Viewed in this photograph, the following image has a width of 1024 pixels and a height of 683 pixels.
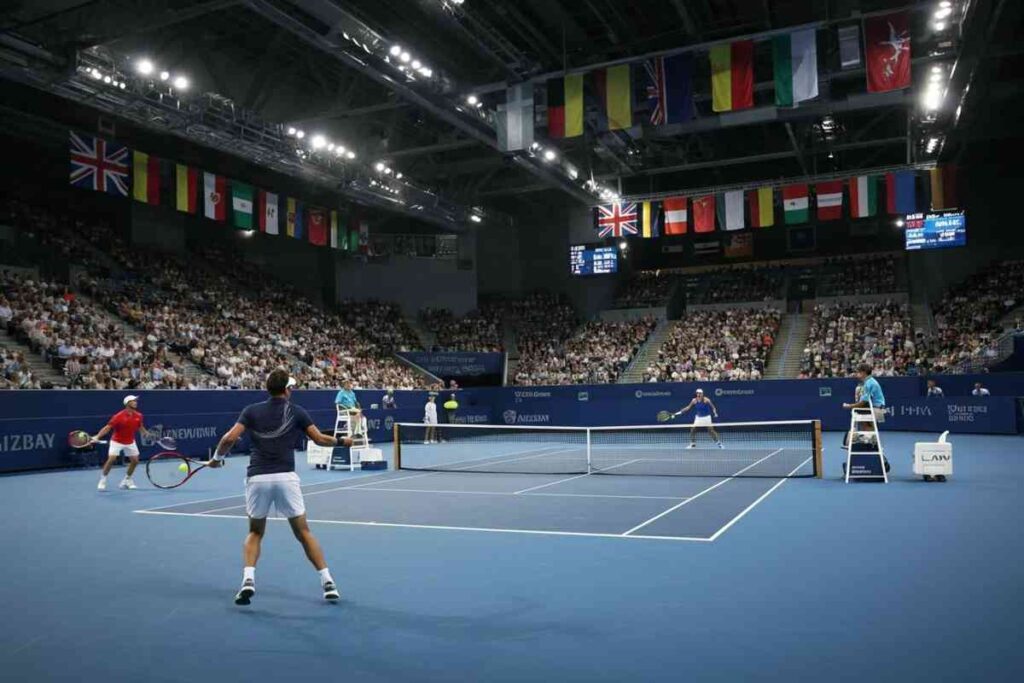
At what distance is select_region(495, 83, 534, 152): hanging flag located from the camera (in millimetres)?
24703

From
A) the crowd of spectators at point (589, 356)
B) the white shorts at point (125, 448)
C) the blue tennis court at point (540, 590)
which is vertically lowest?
the blue tennis court at point (540, 590)

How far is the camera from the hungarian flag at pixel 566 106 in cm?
2334

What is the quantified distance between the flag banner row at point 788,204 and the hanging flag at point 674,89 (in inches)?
455

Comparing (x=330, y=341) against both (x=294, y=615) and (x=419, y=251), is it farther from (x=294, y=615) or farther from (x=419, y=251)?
(x=294, y=615)

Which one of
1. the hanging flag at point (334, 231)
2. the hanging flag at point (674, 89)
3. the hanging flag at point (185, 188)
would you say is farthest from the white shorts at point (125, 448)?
the hanging flag at point (334, 231)

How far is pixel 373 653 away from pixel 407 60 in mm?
19761

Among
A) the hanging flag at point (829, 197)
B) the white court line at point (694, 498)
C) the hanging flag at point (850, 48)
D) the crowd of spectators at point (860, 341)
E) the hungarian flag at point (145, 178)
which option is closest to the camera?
the white court line at point (694, 498)

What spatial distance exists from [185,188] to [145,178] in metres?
1.67

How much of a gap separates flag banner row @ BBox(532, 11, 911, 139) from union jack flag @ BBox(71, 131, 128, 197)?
12260mm

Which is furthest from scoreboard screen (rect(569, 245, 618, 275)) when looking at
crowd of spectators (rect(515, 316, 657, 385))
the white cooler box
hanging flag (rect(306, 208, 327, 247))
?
the white cooler box

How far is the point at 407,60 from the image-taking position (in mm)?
22547

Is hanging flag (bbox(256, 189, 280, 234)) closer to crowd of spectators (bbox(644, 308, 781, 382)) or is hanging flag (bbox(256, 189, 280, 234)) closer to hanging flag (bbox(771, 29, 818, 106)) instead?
crowd of spectators (bbox(644, 308, 781, 382))

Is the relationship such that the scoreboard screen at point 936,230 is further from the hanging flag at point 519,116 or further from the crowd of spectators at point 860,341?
the hanging flag at point 519,116

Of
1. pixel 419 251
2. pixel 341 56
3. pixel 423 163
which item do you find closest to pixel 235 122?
pixel 341 56
